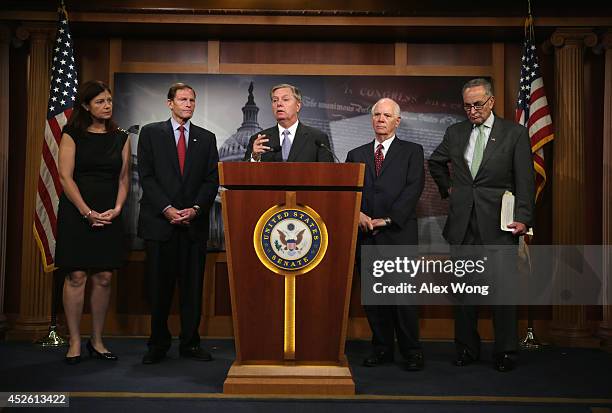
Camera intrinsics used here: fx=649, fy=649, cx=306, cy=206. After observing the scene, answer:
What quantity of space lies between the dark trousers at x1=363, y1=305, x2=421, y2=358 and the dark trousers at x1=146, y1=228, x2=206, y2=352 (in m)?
1.05

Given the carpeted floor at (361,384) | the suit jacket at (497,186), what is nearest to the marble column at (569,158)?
the carpeted floor at (361,384)

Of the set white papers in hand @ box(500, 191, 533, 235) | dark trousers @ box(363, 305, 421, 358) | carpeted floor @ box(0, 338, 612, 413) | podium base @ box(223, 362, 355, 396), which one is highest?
white papers in hand @ box(500, 191, 533, 235)

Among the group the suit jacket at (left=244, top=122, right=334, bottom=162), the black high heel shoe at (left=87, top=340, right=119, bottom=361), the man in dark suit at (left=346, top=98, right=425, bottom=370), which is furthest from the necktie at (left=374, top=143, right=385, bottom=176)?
the black high heel shoe at (left=87, top=340, right=119, bottom=361)

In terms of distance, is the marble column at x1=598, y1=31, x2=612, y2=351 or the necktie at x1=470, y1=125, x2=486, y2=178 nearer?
the necktie at x1=470, y1=125, x2=486, y2=178

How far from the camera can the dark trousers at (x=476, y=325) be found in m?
3.83

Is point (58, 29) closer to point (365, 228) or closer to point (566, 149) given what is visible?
point (365, 228)

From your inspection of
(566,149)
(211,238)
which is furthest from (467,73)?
(211,238)

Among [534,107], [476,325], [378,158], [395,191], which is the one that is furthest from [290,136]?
[534,107]

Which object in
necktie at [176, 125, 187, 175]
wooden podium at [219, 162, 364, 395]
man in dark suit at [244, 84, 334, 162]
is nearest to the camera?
wooden podium at [219, 162, 364, 395]

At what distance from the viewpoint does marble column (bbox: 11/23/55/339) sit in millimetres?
4965

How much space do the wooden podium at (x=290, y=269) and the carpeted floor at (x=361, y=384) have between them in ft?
0.50

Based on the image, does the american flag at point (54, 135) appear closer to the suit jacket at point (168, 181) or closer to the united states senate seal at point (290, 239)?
the suit jacket at point (168, 181)

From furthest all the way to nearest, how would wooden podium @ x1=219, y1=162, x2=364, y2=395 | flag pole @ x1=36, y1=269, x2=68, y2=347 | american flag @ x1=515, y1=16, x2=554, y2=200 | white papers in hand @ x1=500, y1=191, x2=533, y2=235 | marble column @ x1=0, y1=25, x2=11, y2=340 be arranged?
marble column @ x1=0, y1=25, x2=11, y2=340, american flag @ x1=515, y1=16, x2=554, y2=200, flag pole @ x1=36, y1=269, x2=68, y2=347, white papers in hand @ x1=500, y1=191, x2=533, y2=235, wooden podium @ x1=219, y1=162, x2=364, y2=395

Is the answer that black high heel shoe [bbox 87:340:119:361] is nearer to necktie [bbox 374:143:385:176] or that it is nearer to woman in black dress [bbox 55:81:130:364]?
woman in black dress [bbox 55:81:130:364]
